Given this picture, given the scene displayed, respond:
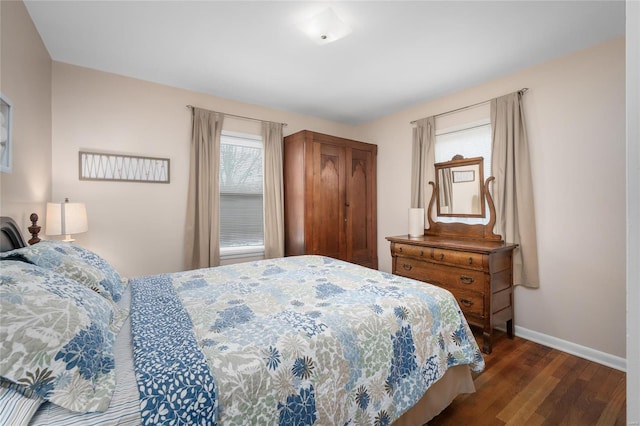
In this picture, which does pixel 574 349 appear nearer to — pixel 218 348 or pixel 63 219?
pixel 218 348

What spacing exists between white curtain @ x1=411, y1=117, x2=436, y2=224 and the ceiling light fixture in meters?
1.77

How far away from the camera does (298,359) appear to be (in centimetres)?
105

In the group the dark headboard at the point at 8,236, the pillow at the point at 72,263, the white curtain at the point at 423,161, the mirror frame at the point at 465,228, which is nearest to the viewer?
the pillow at the point at 72,263

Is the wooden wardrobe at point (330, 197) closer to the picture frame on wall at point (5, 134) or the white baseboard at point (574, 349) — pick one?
the white baseboard at point (574, 349)

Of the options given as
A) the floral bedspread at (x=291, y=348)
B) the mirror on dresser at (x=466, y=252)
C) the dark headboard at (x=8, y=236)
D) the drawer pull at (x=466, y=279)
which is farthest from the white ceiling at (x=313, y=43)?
the drawer pull at (x=466, y=279)

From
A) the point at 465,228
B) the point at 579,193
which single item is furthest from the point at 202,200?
the point at 579,193

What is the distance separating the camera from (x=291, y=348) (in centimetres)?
106


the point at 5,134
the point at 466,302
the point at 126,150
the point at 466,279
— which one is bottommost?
the point at 466,302

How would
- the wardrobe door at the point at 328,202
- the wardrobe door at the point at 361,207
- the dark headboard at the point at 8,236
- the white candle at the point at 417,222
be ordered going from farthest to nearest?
the wardrobe door at the point at 361,207 < the wardrobe door at the point at 328,202 < the white candle at the point at 417,222 < the dark headboard at the point at 8,236

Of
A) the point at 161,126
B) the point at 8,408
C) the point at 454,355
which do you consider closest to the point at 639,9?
the point at 8,408

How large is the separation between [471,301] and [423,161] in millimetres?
1750

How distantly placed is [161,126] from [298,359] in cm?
298

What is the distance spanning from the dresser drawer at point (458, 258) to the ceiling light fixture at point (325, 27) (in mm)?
2139

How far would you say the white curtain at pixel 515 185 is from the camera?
266 cm
